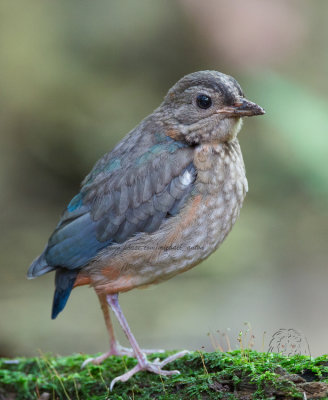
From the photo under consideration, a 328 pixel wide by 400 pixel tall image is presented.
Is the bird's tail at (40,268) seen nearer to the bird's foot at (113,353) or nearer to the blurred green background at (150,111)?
the bird's foot at (113,353)

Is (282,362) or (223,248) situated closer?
(282,362)

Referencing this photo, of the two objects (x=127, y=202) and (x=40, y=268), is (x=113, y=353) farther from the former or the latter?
(x=127, y=202)

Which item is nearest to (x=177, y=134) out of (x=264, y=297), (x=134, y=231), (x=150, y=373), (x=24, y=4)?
(x=134, y=231)

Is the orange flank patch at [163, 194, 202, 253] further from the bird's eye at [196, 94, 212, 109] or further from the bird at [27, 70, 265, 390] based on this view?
the bird's eye at [196, 94, 212, 109]

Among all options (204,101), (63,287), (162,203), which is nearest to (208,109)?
(204,101)

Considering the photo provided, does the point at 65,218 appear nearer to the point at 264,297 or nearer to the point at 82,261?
the point at 82,261

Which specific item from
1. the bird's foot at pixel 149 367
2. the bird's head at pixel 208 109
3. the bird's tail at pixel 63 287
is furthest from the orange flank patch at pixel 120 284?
the bird's head at pixel 208 109
